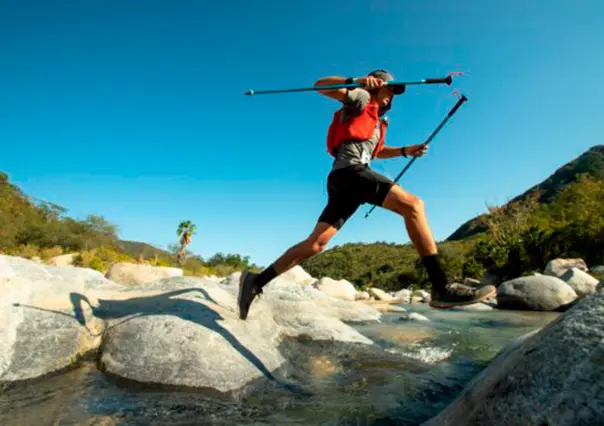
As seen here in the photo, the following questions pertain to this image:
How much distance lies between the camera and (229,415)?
2.61 m

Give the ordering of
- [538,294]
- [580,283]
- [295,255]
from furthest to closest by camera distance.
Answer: [580,283], [538,294], [295,255]

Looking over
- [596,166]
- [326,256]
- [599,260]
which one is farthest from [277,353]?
[596,166]

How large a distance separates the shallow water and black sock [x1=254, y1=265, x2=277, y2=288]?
2.65 ft

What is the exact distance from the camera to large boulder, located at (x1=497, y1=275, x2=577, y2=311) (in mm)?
11227

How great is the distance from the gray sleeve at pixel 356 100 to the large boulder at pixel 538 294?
414 inches

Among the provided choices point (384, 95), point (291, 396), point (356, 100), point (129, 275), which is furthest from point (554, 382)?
point (129, 275)

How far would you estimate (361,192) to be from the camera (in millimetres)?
3717

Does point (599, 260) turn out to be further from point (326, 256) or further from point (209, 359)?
point (326, 256)

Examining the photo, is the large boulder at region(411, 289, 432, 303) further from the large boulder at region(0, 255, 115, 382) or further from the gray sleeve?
the large boulder at region(0, 255, 115, 382)

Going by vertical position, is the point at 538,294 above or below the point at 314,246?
below

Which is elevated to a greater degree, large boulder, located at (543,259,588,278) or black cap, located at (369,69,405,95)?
black cap, located at (369,69,405,95)

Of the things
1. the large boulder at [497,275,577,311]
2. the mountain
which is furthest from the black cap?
the mountain

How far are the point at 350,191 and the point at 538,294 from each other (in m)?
10.4

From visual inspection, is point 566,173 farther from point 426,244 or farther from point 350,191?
point 350,191
